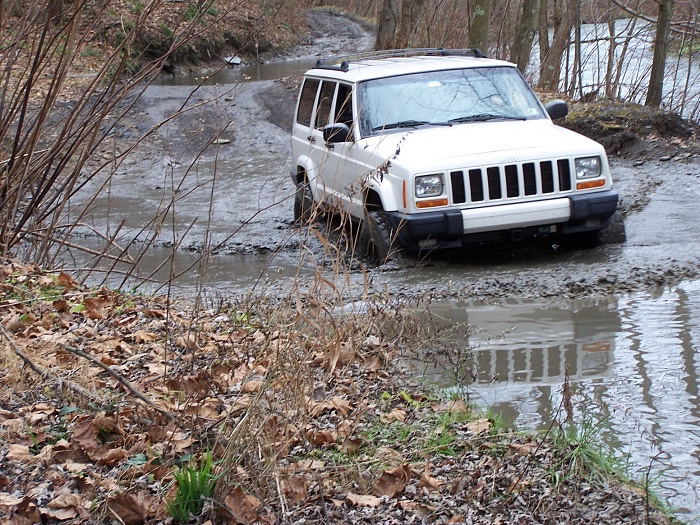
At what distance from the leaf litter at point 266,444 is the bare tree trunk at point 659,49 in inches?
489

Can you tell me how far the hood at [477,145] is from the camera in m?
7.46

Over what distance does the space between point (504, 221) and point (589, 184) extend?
919 mm

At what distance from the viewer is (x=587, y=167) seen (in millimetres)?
7680

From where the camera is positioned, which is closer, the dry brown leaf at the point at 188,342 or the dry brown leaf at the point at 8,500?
the dry brown leaf at the point at 8,500

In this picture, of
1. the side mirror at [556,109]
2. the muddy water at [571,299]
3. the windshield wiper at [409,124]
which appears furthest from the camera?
the side mirror at [556,109]

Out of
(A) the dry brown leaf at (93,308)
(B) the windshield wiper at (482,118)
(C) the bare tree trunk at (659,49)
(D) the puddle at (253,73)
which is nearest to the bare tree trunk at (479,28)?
(C) the bare tree trunk at (659,49)

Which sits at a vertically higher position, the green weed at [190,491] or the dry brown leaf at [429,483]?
the green weed at [190,491]

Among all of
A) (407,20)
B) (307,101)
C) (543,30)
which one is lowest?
(543,30)

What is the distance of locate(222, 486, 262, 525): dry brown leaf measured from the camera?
3.15 metres

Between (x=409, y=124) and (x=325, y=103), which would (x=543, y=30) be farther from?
(x=409, y=124)

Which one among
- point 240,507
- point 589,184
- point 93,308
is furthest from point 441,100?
point 240,507

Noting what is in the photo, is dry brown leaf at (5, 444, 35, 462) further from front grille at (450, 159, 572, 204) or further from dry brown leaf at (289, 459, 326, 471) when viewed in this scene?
front grille at (450, 159, 572, 204)

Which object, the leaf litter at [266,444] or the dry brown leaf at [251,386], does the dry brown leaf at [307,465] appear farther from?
the dry brown leaf at [251,386]

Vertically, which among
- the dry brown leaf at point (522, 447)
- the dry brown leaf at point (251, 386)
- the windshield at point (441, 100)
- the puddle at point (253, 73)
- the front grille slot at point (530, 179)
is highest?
the windshield at point (441, 100)
